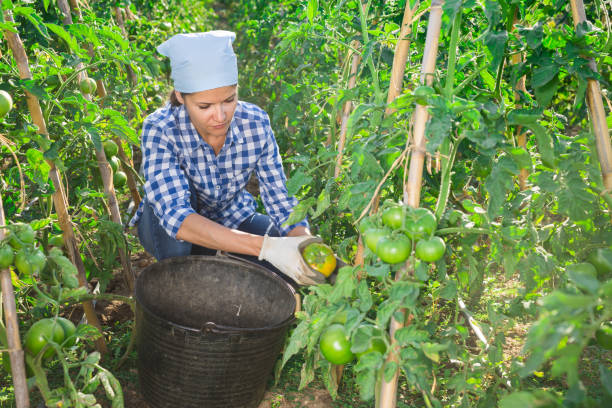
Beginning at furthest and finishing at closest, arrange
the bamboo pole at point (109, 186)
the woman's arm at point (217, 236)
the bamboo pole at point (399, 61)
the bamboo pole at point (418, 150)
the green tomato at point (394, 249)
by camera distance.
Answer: the bamboo pole at point (109, 186), the woman's arm at point (217, 236), the bamboo pole at point (399, 61), the bamboo pole at point (418, 150), the green tomato at point (394, 249)

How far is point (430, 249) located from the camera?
3.60 ft

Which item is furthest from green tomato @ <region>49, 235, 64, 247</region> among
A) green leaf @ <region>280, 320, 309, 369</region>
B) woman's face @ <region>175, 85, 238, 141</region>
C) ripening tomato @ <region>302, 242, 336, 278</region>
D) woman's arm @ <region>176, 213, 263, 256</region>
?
green leaf @ <region>280, 320, 309, 369</region>

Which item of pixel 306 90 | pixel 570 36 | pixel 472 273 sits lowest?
pixel 472 273

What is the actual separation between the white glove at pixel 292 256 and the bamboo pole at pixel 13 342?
2.98 feet

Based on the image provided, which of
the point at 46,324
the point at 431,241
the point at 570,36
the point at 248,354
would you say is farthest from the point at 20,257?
the point at 570,36

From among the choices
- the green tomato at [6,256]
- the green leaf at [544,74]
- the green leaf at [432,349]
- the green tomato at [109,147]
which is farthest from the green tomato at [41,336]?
the green leaf at [544,74]

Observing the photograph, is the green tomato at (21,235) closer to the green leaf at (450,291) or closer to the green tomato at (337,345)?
the green tomato at (337,345)

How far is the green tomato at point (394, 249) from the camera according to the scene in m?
1.08

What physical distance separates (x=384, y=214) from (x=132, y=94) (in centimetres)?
179

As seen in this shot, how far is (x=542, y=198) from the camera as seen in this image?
1320 mm

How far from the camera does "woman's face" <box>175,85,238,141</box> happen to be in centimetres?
205

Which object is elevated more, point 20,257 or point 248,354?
point 20,257

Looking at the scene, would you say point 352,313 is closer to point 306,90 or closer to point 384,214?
point 384,214

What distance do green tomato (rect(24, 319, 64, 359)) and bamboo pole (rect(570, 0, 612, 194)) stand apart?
149 cm
